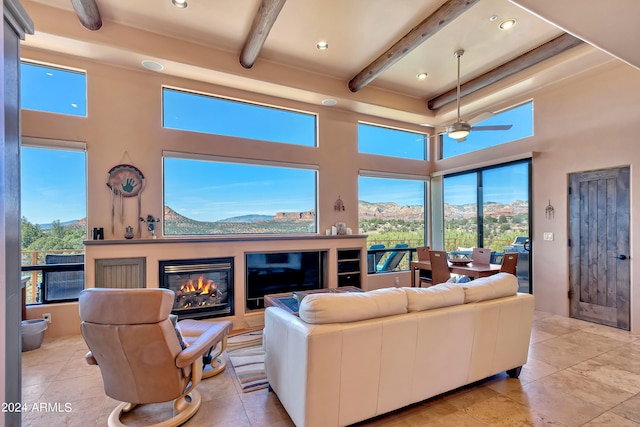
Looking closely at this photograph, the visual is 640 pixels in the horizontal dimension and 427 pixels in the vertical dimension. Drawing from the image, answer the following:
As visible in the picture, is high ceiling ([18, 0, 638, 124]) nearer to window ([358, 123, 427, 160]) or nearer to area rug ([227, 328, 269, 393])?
window ([358, 123, 427, 160])

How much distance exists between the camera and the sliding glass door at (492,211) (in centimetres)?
503

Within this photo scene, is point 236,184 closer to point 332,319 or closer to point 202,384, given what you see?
point 202,384

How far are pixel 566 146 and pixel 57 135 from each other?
7.20 meters

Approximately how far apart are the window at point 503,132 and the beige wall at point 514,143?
0.57 feet

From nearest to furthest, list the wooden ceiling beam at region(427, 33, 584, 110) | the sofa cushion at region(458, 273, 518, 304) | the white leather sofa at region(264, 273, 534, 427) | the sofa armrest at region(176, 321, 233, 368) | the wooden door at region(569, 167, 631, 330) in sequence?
the white leather sofa at region(264, 273, 534, 427), the sofa armrest at region(176, 321, 233, 368), the sofa cushion at region(458, 273, 518, 304), the wooden ceiling beam at region(427, 33, 584, 110), the wooden door at region(569, 167, 631, 330)

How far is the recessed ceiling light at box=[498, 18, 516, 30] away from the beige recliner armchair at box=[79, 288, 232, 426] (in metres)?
4.66

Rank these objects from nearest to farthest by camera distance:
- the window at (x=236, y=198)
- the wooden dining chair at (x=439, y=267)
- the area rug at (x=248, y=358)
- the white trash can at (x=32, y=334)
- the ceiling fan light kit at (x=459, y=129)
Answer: the area rug at (x=248, y=358) → the white trash can at (x=32, y=334) → the ceiling fan light kit at (x=459, y=129) → the window at (x=236, y=198) → the wooden dining chair at (x=439, y=267)

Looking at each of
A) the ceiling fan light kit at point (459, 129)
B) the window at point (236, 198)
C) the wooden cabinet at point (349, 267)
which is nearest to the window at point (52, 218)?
the window at point (236, 198)

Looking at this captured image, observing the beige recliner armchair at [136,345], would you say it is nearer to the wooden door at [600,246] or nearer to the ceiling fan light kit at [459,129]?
the ceiling fan light kit at [459,129]

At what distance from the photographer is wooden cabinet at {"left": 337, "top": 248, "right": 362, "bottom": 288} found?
5.26 meters

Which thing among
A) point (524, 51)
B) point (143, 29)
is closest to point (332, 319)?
point (143, 29)

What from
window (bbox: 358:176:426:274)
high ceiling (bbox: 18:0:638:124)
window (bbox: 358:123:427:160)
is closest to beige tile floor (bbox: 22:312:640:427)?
window (bbox: 358:176:426:274)

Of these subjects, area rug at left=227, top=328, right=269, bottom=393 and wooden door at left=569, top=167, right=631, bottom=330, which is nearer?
area rug at left=227, top=328, right=269, bottom=393

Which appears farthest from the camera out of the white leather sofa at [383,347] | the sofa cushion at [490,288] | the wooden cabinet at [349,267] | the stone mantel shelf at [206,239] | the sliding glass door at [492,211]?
the wooden cabinet at [349,267]
